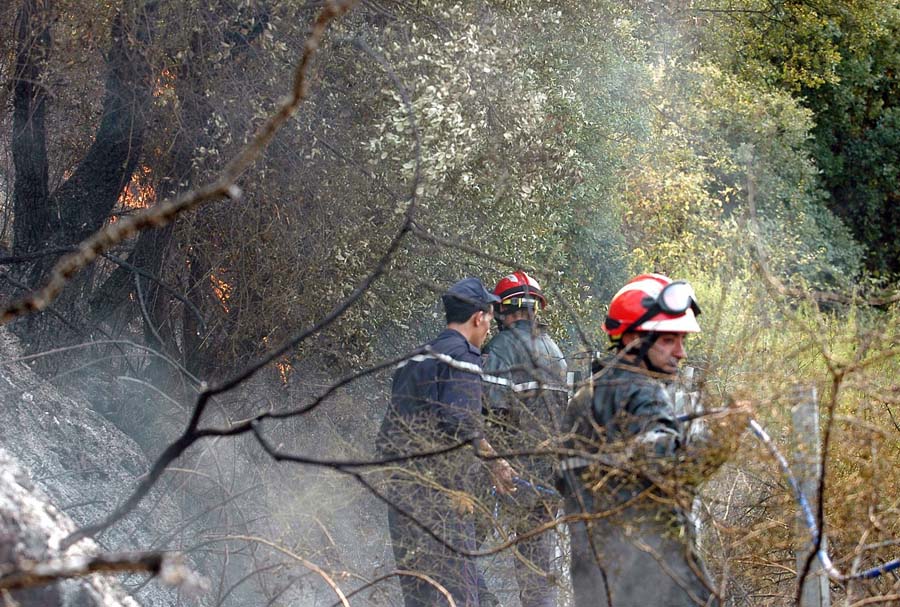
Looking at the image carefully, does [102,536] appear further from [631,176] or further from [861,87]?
[861,87]

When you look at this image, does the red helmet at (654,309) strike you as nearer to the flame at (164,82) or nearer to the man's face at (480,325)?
the man's face at (480,325)

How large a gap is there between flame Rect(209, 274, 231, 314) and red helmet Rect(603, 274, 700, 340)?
4.31m

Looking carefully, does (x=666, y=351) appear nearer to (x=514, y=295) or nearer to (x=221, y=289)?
(x=514, y=295)

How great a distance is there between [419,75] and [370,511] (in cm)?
301

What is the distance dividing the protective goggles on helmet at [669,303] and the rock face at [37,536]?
2.05 meters

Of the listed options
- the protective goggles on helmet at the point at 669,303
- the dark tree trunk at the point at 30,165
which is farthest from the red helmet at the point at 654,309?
the dark tree trunk at the point at 30,165

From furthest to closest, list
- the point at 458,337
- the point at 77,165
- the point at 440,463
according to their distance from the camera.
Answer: the point at 77,165
the point at 458,337
the point at 440,463

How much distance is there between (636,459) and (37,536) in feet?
5.66

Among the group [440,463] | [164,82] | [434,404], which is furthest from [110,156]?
[440,463]

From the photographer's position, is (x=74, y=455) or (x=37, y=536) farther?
(x=74, y=455)

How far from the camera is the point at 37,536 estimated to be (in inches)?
103

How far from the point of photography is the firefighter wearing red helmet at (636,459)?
343cm

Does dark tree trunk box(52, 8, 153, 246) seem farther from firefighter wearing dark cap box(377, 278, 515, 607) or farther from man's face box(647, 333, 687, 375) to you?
man's face box(647, 333, 687, 375)

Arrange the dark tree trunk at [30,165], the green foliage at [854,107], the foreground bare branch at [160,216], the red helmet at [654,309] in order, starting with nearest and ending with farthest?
1. the foreground bare branch at [160,216]
2. the red helmet at [654,309]
3. the dark tree trunk at [30,165]
4. the green foliage at [854,107]
